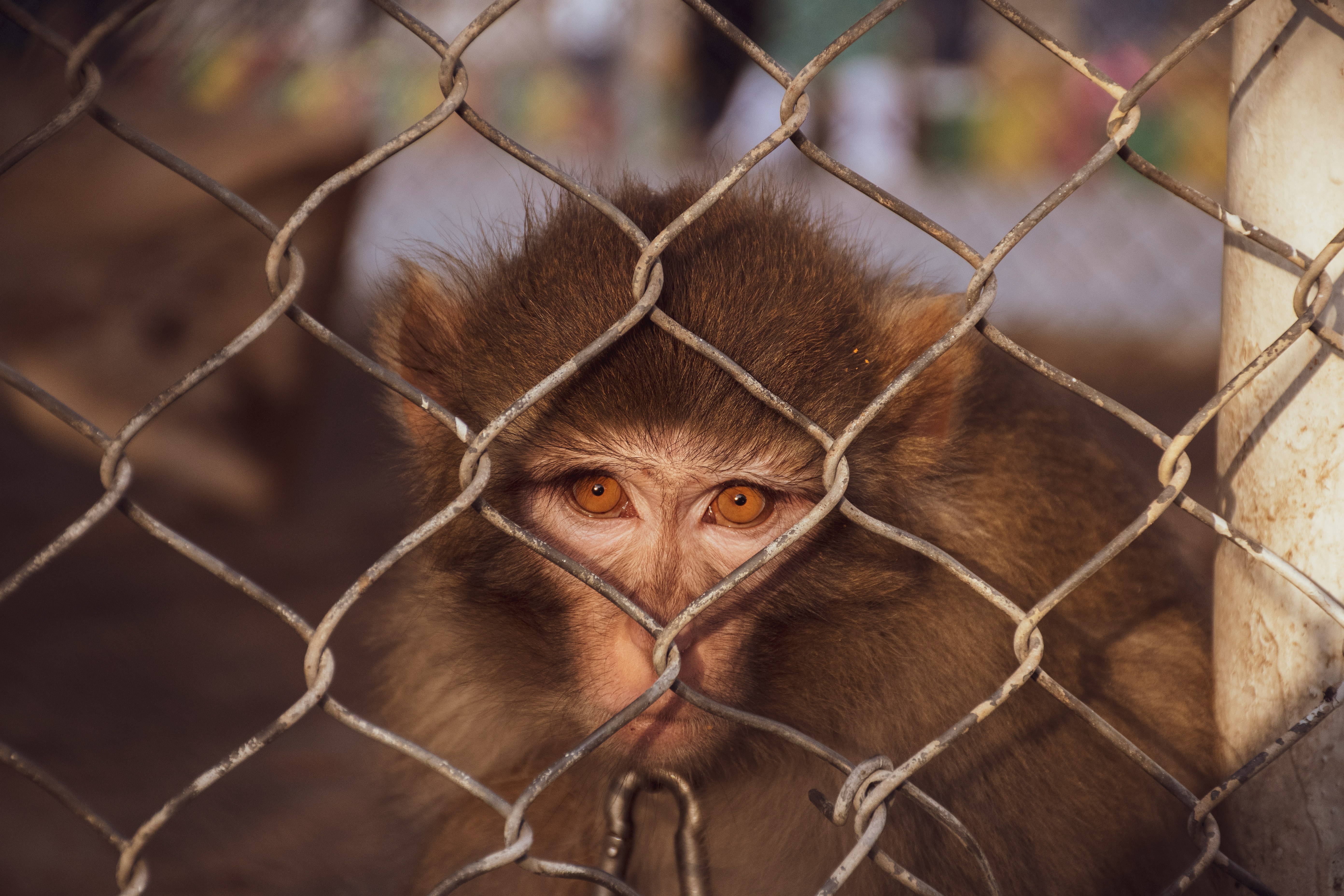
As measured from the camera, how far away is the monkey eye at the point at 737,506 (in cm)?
191

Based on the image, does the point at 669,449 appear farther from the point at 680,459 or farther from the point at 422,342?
the point at 422,342

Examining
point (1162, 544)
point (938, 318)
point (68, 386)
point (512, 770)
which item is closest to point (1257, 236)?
point (938, 318)

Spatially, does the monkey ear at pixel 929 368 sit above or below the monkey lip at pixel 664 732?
above

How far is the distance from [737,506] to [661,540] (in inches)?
6.1

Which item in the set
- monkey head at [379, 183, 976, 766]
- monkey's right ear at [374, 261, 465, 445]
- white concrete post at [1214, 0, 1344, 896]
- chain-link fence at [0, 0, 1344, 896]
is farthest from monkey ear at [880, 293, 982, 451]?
monkey's right ear at [374, 261, 465, 445]

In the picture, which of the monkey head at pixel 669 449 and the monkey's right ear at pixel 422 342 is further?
the monkey's right ear at pixel 422 342

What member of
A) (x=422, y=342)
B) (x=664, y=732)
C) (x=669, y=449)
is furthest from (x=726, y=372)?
(x=422, y=342)

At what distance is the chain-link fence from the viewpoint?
98 centimetres

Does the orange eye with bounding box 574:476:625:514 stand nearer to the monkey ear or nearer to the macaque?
the macaque

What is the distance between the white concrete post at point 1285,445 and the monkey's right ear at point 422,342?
124 cm

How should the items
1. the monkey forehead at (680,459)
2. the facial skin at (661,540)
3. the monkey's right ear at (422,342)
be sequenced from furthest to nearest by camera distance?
the monkey's right ear at (422,342) → the monkey forehead at (680,459) → the facial skin at (661,540)

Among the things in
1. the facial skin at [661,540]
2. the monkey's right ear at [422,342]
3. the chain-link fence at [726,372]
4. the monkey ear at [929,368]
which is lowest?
the chain-link fence at [726,372]

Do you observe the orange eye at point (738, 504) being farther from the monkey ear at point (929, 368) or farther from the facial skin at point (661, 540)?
the monkey ear at point (929, 368)

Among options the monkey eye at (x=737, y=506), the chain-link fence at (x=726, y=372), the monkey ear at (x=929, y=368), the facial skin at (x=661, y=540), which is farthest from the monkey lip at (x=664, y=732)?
the monkey ear at (x=929, y=368)
